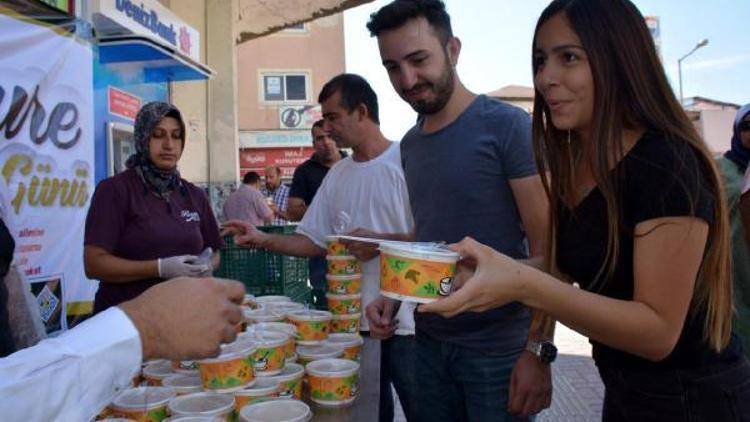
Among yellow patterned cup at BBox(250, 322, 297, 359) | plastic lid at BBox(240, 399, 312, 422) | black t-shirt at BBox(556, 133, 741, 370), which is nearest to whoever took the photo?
black t-shirt at BBox(556, 133, 741, 370)

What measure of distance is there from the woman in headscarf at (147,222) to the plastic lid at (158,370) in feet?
2.43

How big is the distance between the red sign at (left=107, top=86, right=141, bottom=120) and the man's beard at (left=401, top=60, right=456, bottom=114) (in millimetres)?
4830

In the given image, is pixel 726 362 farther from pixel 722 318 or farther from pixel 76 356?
pixel 76 356

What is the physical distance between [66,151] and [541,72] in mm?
3846

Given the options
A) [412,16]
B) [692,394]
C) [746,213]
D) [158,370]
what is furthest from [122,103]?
[692,394]

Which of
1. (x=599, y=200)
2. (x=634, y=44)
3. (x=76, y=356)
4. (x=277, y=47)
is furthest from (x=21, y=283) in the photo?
(x=277, y=47)

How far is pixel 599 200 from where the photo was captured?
1491 millimetres

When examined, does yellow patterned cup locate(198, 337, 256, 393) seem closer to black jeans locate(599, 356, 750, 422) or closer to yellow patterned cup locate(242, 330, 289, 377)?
yellow patterned cup locate(242, 330, 289, 377)

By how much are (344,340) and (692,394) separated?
131 centimetres

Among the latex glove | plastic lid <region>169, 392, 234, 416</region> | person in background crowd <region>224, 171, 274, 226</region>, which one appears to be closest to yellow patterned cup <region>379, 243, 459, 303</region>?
plastic lid <region>169, 392, 234, 416</region>

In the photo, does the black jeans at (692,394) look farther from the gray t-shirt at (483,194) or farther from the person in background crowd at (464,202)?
the gray t-shirt at (483,194)

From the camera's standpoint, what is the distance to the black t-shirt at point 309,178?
19.4 feet

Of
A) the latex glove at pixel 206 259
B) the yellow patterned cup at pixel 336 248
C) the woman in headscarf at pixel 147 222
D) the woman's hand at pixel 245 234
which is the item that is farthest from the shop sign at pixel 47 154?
the yellow patterned cup at pixel 336 248

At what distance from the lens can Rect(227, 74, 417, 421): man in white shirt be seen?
285 cm
